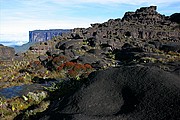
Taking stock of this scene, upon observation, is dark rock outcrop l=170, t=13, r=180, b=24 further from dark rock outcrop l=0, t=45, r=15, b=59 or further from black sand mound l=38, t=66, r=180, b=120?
black sand mound l=38, t=66, r=180, b=120

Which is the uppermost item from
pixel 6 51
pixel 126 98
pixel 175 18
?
pixel 175 18

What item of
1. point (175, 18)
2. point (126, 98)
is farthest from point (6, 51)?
point (175, 18)

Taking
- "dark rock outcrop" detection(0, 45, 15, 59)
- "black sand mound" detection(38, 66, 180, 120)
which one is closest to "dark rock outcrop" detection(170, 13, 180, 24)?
"dark rock outcrop" detection(0, 45, 15, 59)

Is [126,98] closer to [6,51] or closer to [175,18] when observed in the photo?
[6,51]

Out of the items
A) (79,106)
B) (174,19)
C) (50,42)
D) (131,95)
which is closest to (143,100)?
(131,95)

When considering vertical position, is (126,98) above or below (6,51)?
above

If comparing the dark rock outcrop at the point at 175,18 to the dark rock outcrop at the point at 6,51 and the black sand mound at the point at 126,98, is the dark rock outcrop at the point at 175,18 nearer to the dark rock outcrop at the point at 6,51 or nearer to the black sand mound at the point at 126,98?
the dark rock outcrop at the point at 6,51

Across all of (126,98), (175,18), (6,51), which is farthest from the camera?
(175,18)

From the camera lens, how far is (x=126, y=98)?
2448 cm

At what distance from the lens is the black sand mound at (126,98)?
70.4ft

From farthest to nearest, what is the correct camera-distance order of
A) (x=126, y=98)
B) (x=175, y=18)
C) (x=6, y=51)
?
(x=175, y=18), (x=6, y=51), (x=126, y=98)

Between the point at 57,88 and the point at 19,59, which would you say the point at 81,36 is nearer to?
the point at 19,59

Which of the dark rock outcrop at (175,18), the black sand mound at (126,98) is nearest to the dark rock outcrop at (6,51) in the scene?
the black sand mound at (126,98)

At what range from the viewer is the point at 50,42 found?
99312mm
